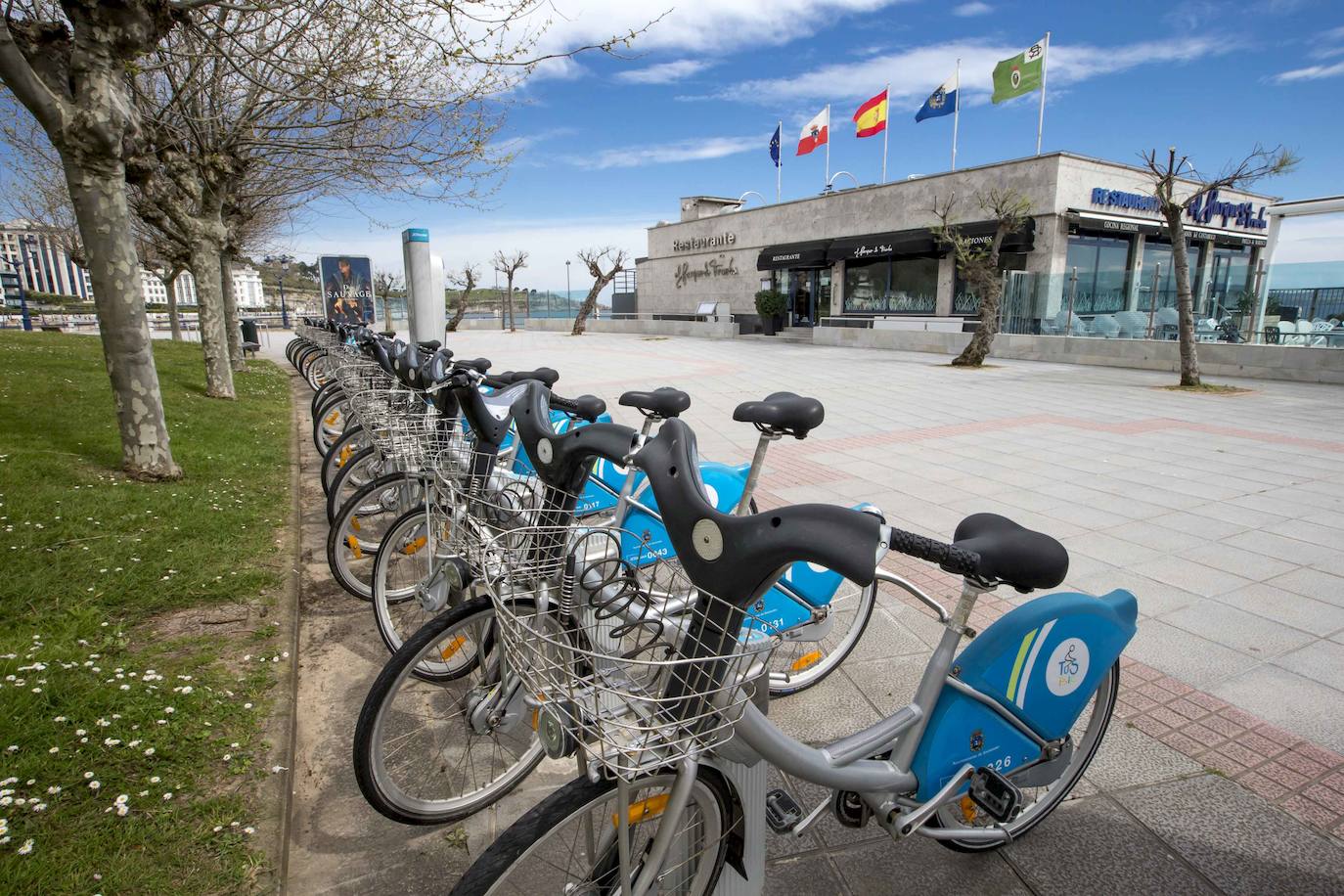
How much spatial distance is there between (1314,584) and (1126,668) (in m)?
1.74

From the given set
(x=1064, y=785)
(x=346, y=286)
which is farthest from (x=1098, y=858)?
(x=346, y=286)

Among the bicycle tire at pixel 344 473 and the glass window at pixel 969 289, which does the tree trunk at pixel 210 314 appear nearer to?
the bicycle tire at pixel 344 473

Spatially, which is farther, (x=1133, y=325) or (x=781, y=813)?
(x=1133, y=325)

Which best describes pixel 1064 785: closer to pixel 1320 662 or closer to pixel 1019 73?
pixel 1320 662

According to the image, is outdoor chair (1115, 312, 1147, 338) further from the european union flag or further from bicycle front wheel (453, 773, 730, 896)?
bicycle front wheel (453, 773, 730, 896)

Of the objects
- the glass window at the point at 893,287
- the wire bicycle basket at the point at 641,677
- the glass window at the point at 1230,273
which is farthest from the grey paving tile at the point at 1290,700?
the glass window at the point at 1230,273

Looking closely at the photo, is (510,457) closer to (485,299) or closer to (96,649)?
(96,649)

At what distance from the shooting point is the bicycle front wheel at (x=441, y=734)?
2.05m

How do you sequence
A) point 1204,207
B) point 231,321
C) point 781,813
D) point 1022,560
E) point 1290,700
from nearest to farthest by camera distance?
point 1022,560 → point 781,813 → point 1290,700 → point 231,321 → point 1204,207

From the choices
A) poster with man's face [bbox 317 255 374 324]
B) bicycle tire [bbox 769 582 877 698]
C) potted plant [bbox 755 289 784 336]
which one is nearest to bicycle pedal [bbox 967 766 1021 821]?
bicycle tire [bbox 769 582 877 698]

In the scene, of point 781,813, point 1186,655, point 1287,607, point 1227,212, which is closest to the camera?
point 781,813

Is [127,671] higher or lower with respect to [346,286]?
lower

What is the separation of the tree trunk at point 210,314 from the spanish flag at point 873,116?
20.8 meters

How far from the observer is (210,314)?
9.74m
